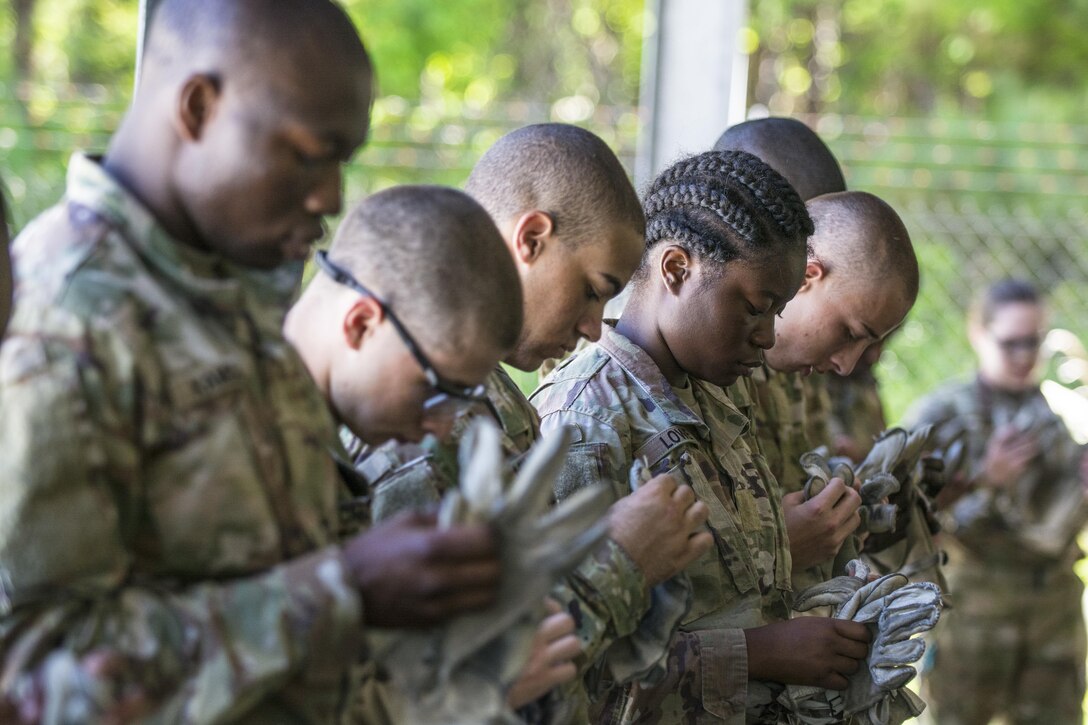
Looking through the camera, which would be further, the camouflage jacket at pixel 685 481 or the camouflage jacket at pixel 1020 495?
the camouflage jacket at pixel 1020 495

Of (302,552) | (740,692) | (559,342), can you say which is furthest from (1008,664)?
(302,552)

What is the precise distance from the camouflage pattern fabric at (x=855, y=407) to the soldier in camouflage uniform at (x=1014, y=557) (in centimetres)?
125

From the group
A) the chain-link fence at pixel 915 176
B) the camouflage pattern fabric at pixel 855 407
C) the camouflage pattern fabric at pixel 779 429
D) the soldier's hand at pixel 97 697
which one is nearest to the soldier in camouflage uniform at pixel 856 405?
the camouflage pattern fabric at pixel 855 407

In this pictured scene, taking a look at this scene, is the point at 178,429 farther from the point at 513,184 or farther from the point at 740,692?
the point at 740,692

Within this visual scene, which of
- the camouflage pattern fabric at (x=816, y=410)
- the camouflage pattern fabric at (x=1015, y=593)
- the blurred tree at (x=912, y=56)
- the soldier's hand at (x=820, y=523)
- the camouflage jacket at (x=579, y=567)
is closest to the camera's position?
the camouflage jacket at (x=579, y=567)

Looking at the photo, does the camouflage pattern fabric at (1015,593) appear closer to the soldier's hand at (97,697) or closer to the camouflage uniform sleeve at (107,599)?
the camouflage uniform sleeve at (107,599)

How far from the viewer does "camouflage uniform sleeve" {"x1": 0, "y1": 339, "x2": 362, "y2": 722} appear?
1.32 metres

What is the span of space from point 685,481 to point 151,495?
1238 millimetres

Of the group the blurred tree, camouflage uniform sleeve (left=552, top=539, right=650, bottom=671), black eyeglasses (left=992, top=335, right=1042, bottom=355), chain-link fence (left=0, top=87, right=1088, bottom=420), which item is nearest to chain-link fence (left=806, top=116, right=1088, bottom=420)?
chain-link fence (left=0, top=87, right=1088, bottom=420)

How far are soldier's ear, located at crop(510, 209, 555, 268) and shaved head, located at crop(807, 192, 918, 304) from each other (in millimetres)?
918

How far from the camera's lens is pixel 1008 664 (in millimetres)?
5770

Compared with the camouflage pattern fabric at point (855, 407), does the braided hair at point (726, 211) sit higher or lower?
higher

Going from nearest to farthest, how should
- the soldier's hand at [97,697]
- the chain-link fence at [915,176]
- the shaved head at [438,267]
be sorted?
the soldier's hand at [97,697], the shaved head at [438,267], the chain-link fence at [915,176]

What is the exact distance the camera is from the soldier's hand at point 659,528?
6.73 feet
